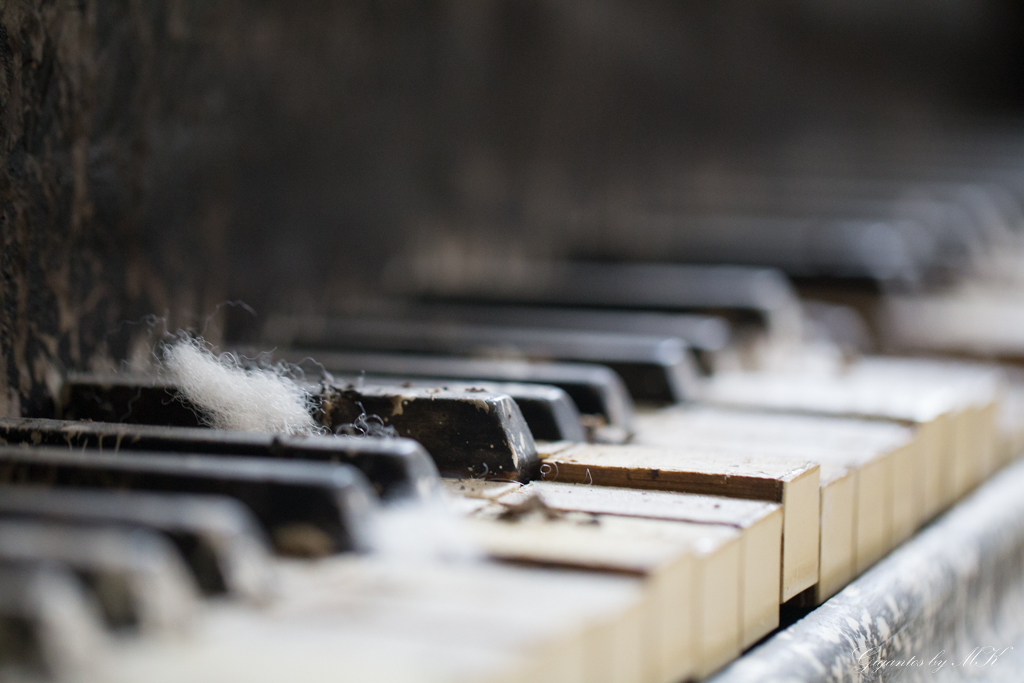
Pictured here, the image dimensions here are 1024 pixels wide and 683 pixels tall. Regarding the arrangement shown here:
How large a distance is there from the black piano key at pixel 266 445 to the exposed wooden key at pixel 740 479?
16 cm

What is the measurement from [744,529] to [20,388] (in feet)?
2.26

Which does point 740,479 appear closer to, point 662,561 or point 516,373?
point 662,561

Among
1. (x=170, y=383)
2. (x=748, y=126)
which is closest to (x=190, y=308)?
(x=170, y=383)

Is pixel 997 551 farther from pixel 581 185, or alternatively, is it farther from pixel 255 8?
pixel 581 185

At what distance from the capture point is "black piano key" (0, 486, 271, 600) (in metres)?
0.53

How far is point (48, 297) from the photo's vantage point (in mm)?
1062

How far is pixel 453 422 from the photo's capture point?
2.98 ft

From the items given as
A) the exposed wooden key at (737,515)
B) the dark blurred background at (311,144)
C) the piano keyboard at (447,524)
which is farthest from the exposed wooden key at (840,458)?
the dark blurred background at (311,144)

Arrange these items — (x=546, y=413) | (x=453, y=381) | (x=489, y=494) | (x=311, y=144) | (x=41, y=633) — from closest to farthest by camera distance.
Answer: (x=41, y=633) → (x=489, y=494) → (x=546, y=413) → (x=453, y=381) → (x=311, y=144)

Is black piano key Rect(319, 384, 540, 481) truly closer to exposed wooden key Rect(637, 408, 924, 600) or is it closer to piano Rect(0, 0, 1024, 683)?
piano Rect(0, 0, 1024, 683)

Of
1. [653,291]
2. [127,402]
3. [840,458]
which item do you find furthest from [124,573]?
[653,291]

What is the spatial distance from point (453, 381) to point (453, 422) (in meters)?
0.27

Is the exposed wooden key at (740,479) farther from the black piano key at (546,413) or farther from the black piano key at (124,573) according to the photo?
the black piano key at (124,573)

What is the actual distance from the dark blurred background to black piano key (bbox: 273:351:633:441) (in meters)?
0.23
